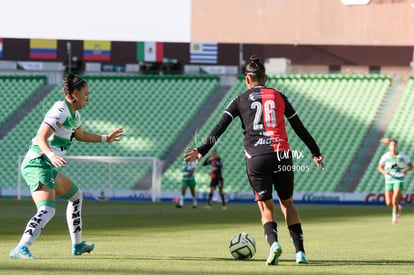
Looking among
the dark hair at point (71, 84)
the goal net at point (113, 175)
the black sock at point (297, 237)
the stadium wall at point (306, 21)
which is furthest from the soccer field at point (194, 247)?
the stadium wall at point (306, 21)

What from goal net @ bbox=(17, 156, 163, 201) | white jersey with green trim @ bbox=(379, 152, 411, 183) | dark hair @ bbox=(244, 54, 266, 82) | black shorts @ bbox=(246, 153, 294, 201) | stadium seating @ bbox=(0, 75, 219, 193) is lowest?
goal net @ bbox=(17, 156, 163, 201)

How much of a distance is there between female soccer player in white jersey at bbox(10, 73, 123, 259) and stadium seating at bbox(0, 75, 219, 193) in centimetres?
2862

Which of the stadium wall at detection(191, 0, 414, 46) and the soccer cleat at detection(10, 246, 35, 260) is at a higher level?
the stadium wall at detection(191, 0, 414, 46)

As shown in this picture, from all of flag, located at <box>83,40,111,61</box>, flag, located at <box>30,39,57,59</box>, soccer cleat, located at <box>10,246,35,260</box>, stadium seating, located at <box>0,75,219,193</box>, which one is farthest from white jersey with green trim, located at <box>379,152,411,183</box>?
flag, located at <box>30,39,57,59</box>

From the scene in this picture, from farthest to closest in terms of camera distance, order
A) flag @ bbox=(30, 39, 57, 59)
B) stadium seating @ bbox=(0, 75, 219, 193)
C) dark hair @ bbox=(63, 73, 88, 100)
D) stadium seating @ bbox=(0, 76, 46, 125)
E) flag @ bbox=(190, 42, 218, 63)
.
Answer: flag @ bbox=(30, 39, 57, 59), flag @ bbox=(190, 42, 218, 63), stadium seating @ bbox=(0, 76, 46, 125), stadium seating @ bbox=(0, 75, 219, 193), dark hair @ bbox=(63, 73, 88, 100)

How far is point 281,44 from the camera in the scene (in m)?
45.5

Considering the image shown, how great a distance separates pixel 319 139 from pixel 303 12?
7.10 meters

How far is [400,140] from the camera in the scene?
38969mm

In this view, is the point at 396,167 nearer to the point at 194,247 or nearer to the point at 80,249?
the point at 194,247

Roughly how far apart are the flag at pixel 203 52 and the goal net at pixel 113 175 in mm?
8857

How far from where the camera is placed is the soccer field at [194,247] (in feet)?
29.1

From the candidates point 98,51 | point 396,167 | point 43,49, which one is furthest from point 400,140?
point 43,49

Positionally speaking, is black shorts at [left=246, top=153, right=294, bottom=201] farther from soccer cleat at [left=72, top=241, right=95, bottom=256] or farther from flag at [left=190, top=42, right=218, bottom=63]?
flag at [left=190, top=42, right=218, bottom=63]

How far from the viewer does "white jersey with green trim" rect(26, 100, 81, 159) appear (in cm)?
966
